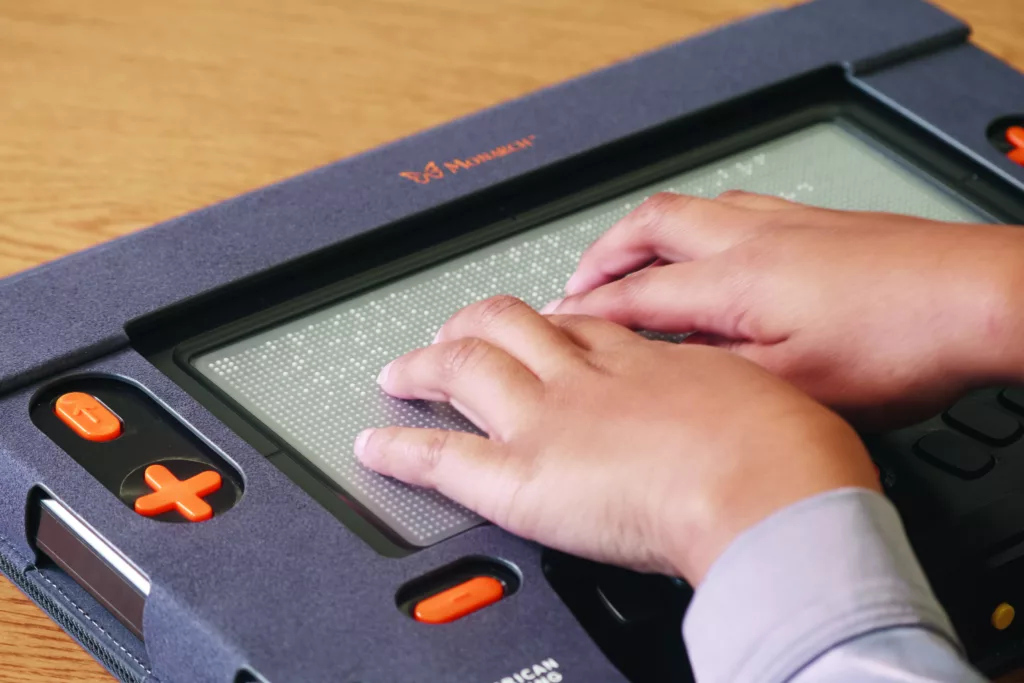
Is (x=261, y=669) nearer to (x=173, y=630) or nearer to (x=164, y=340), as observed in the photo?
(x=173, y=630)

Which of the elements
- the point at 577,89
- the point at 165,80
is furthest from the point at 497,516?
the point at 165,80

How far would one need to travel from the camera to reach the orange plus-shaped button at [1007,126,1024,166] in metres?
0.95

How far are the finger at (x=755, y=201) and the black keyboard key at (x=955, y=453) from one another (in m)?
0.14

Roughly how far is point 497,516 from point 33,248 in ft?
1.48

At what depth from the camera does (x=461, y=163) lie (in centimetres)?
92

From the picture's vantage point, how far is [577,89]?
3.23 feet

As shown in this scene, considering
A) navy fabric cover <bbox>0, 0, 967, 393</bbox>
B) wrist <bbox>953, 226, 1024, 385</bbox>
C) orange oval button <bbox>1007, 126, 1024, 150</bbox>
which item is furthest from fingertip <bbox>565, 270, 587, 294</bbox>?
orange oval button <bbox>1007, 126, 1024, 150</bbox>

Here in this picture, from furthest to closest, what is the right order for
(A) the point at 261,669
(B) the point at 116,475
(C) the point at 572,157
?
(C) the point at 572,157 < (B) the point at 116,475 < (A) the point at 261,669

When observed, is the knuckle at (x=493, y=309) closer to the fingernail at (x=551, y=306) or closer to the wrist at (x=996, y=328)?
the fingernail at (x=551, y=306)

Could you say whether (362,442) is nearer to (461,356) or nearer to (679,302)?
(461,356)

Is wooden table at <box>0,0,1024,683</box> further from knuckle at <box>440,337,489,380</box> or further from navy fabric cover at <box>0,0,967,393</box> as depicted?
knuckle at <box>440,337,489,380</box>

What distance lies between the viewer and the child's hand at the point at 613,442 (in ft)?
1.95

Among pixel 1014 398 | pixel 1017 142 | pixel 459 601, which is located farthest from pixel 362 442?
pixel 1017 142

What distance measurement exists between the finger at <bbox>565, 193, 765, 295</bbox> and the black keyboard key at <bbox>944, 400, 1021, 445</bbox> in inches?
5.4
